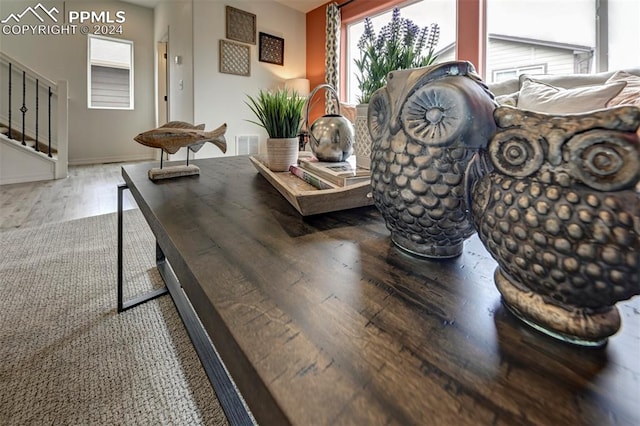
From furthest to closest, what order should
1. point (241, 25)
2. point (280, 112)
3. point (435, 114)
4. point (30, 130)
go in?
point (30, 130), point (241, 25), point (280, 112), point (435, 114)

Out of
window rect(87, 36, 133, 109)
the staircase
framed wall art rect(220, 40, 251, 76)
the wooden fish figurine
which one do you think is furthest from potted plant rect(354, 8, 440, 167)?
window rect(87, 36, 133, 109)

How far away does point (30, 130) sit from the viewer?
4.39 meters

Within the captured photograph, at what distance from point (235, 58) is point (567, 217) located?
4544 mm

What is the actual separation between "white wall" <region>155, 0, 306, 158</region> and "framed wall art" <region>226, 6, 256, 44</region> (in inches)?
2.6

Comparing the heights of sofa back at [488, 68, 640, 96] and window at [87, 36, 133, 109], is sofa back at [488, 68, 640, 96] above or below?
below

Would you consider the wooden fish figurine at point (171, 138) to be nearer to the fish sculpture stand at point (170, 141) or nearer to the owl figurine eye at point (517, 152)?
the fish sculpture stand at point (170, 141)

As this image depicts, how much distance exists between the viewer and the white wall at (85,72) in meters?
4.39

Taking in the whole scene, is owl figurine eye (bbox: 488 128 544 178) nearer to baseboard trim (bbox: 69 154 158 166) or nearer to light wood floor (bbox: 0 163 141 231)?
light wood floor (bbox: 0 163 141 231)

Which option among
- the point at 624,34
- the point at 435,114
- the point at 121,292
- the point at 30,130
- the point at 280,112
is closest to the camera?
the point at 435,114

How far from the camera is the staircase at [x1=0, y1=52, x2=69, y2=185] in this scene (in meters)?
3.36

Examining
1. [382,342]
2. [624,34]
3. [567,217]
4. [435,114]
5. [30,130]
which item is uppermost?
[624,34]

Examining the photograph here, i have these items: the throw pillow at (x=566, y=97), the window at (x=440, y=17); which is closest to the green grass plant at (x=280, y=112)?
the throw pillow at (x=566, y=97)

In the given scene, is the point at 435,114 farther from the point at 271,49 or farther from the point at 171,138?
the point at 271,49

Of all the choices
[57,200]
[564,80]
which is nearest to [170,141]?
[564,80]
